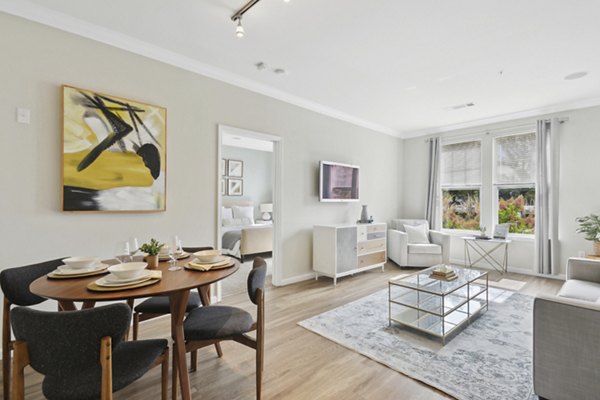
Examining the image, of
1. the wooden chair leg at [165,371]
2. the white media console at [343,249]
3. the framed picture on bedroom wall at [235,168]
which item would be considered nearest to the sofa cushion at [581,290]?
the white media console at [343,249]

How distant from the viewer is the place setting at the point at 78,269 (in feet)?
5.46

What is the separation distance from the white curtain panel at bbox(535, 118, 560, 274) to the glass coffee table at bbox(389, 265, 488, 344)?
7.48ft

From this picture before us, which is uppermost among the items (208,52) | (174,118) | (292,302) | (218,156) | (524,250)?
(208,52)

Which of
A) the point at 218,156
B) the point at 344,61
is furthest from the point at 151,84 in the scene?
the point at 344,61

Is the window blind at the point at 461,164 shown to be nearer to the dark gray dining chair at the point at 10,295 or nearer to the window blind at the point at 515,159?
the window blind at the point at 515,159

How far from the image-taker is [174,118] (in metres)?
3.13

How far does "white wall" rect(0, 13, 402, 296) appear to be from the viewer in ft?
7.54

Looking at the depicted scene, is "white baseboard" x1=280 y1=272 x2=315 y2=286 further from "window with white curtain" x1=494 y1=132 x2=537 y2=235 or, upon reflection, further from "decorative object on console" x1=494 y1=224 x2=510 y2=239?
"window with white curtain" x1=494 y1=132 x2=537 y2=235

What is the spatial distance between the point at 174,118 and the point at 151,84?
38 centimetres

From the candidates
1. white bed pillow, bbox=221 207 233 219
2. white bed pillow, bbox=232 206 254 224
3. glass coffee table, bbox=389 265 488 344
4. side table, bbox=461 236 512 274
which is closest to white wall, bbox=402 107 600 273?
side table, bbox=461 236 512 274

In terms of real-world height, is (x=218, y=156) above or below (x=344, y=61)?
below

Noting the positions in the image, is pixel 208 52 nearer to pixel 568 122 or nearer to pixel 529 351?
pixel 529 351

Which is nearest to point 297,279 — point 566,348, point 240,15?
point 566,348

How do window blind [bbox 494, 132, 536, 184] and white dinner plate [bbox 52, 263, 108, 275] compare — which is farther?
window blind [bbox 494, 132, 536, 184]
